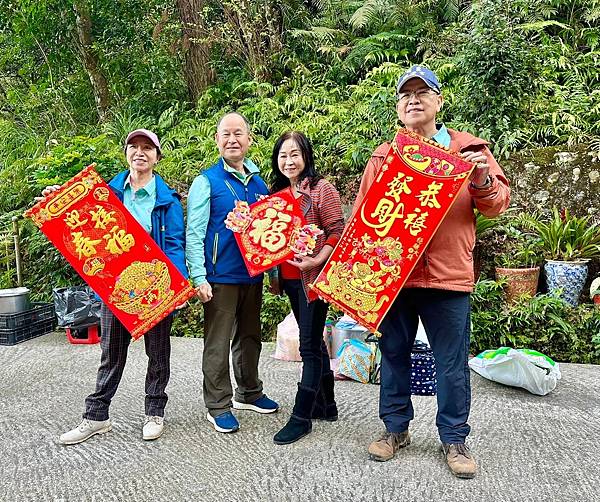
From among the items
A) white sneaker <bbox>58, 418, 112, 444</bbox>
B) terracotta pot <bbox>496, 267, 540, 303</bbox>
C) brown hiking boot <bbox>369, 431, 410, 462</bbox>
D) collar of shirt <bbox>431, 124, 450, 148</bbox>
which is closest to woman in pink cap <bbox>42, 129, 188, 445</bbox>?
white sneaker <bbox>58, 418, 112, 444</bbox>

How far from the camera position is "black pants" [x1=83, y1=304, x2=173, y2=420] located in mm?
3068

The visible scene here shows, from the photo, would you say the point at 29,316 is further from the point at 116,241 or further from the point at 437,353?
the point at 437,353

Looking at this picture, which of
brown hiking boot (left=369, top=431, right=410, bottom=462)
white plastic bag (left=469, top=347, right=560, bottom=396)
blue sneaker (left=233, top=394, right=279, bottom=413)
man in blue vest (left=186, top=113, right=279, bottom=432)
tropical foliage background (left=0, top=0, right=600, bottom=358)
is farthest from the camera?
tropical foliage background (left=0, top=0, right=600, bottom=358)

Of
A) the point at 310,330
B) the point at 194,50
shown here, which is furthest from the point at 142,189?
the point at 194,50

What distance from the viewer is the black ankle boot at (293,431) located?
3.03 meters

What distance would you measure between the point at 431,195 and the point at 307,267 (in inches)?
27.8

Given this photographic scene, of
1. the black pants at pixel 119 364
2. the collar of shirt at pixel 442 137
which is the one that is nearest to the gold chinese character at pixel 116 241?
the black pants at pixel 119 364

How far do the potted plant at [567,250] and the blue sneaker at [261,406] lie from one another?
8.01 feet

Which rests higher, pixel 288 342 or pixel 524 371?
pixel 524 371

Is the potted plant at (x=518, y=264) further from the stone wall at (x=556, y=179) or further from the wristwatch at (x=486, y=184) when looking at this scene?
the wristwatch at (x=486, y=184)

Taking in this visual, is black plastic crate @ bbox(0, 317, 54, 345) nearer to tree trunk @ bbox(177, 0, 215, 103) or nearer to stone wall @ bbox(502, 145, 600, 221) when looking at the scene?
tree trunk @ bbox(177, 0, 215, 103)

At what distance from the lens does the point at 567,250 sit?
4.76m

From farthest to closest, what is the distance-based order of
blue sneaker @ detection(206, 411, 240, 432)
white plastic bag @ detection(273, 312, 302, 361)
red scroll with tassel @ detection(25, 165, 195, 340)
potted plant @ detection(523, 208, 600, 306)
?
potted plant @ detection(523, 208, 600, 306), white plastic bag @ detection(273, 312, 302, 361), blue sneaker @ detection(206, 411, 240, 432), red scroll with tassel @ detection(25, 165, 195, 340)

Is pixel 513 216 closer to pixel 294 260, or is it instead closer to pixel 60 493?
pixel 294 260
